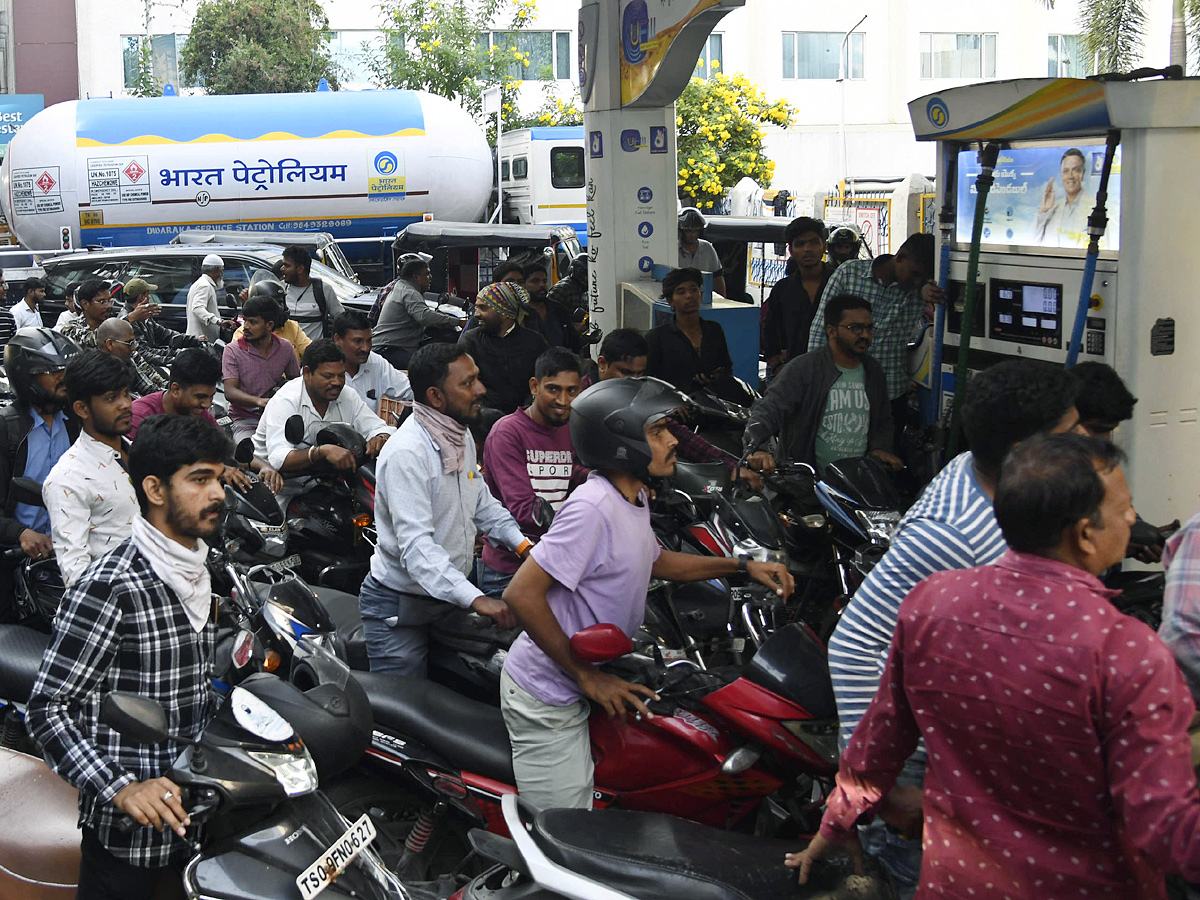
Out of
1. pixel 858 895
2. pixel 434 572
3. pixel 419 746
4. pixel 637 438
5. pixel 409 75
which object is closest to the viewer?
pixel 858 895

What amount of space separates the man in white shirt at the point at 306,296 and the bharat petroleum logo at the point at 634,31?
3.86m

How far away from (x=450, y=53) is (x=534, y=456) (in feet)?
85.2

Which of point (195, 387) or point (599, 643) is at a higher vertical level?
point (195, 387)

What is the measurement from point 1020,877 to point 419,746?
201 centimetres

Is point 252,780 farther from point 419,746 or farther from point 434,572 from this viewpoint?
point 434,572

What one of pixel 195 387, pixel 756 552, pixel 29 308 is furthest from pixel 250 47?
pixel 756 552

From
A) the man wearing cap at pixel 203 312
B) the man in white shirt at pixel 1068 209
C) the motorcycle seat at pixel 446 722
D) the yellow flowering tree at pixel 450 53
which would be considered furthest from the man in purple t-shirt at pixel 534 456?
the yellow flowering tree at pixel 450 53

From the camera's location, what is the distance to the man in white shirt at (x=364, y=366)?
7.11m

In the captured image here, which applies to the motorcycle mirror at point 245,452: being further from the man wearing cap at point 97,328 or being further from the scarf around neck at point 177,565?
the scarf around neck at point 177,565

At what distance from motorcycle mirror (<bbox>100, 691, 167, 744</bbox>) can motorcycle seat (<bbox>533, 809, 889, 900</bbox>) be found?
35.7 inches

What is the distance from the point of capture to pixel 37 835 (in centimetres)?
349

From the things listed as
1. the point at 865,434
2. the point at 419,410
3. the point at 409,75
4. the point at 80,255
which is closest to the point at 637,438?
the point at 419,410

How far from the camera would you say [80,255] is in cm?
1532

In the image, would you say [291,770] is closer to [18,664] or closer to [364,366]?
[18,664]
